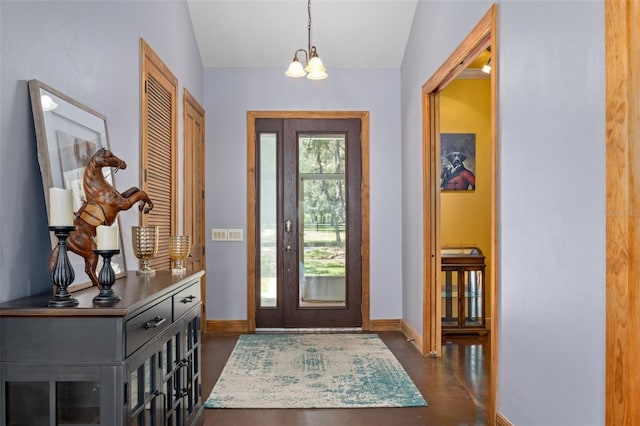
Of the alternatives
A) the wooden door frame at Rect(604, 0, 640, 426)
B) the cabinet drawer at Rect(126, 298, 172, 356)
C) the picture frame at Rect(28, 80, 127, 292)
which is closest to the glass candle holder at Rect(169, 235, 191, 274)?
the picture frame at Rect(28, 80, 127, 292)

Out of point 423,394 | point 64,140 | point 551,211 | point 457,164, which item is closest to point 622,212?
Answer: point 551,211

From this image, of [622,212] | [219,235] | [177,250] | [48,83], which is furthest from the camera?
[219,235]

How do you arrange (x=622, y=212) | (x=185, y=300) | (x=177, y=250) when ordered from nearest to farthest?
(x=622, y=212) < (x=185, y=300) < (x=177, y=250)

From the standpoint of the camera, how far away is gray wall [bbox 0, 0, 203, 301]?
1.77 m

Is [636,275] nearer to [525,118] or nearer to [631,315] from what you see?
[631,315]

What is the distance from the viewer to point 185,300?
2.52 metres

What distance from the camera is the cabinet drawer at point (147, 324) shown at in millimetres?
1693

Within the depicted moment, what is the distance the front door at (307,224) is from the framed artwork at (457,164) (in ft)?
3.26

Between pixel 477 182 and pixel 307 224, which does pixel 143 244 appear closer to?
pixel 307 224

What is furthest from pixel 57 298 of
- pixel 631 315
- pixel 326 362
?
pixel 326 362

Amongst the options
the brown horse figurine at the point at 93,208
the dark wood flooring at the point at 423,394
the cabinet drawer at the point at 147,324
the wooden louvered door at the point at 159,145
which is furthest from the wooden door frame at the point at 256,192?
the brown horse figurine at the point at 93,208

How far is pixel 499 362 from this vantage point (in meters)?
2.82

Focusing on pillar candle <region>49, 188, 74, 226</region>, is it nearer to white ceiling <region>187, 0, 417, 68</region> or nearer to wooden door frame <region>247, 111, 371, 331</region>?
white ceiling <region>187, 0, 417, 68</region>

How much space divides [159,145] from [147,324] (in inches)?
89.5
